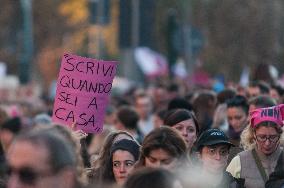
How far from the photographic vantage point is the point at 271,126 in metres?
10.0

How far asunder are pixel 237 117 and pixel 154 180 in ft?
24.8

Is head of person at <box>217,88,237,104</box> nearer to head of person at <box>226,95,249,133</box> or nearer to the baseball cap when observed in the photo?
head of person at <box>226,95,249,133</box>

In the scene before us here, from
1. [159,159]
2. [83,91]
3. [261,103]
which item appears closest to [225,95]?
[261,103]

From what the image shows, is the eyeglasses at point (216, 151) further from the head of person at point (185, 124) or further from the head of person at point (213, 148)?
the head of person at point (185, 124)

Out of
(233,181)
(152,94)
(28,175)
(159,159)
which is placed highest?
(28,175)

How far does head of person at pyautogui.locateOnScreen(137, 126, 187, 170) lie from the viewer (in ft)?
25.9

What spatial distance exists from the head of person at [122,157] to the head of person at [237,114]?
3885 mm

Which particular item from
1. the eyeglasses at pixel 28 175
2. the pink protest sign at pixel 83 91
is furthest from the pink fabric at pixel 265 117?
the eyeglasses at pixel 28 175

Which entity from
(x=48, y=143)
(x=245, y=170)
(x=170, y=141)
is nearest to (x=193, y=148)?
(x=245, y=170)

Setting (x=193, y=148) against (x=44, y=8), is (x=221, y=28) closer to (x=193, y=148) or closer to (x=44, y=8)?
(x=44, y=8)

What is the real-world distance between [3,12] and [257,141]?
2001 inches

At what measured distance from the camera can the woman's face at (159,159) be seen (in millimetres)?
7824

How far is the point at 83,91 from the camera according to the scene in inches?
391

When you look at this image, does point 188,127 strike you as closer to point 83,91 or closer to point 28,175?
point 83,91
